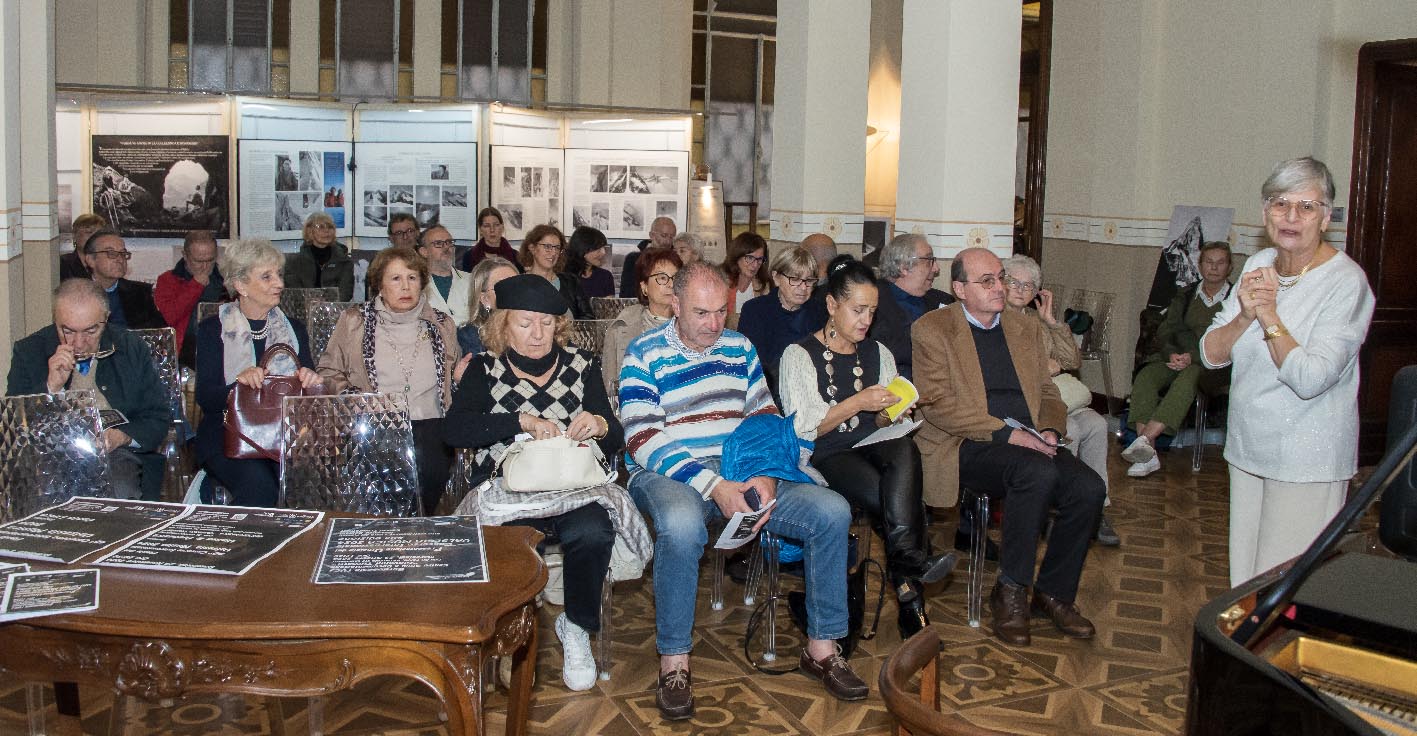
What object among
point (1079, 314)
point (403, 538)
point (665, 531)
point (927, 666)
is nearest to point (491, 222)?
point (1079, 314)

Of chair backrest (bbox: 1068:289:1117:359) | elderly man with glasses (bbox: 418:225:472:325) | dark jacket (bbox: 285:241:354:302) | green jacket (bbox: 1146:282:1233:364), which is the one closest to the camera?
elderly man with glasses (bbox: 418:225:472:325)

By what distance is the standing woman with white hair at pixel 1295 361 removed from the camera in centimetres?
383

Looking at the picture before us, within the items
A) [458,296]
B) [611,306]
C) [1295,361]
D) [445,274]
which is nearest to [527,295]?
[1295,361]

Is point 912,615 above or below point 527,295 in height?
below

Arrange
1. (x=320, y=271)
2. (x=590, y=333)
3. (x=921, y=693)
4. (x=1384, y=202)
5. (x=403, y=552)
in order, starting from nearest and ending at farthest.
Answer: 1. (x=921, y=693)
2. (x=403, y=552)
3. (x=590, y=333)
4. (x=1384, y=202)
5. (x=320, y=271)

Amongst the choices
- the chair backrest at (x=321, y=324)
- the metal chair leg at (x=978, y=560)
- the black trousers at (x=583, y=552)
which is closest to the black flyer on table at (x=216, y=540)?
the black trousers at (x=583, y=552)

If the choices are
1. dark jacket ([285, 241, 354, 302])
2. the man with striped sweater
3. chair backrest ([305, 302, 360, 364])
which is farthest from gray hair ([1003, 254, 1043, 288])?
dark jacket ([285, 241, 354, 302])

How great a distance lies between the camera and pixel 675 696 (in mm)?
4277

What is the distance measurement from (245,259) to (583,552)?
84.3 inches

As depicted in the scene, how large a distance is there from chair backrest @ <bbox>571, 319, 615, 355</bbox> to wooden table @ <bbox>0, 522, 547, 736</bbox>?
12.5 feet

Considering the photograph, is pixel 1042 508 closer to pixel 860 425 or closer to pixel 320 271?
pixel 860 425

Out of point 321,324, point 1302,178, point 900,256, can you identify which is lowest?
point 321,324

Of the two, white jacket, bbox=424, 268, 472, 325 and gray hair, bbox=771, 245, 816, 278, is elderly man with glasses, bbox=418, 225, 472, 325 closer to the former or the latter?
white jacket, bbox=424, 268, 472, 325

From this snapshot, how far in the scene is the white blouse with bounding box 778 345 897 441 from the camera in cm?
496
